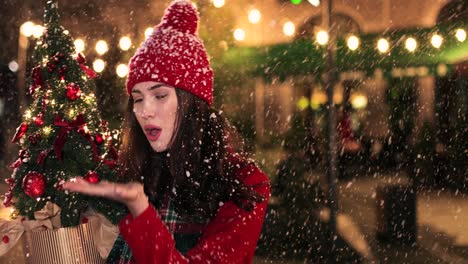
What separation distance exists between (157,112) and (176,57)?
0.88 feet

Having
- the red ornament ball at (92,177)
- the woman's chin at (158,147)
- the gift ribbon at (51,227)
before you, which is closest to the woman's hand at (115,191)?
the woman's chin at (158,147)

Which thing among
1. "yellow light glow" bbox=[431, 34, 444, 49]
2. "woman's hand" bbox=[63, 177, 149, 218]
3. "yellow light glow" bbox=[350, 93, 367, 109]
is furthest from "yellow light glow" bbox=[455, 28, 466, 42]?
"woman's hand" bbox=[63, 177, 149, 218]

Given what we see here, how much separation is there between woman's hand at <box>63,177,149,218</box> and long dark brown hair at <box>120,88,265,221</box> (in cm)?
42

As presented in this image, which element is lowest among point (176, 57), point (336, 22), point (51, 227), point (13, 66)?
point (51, 227)

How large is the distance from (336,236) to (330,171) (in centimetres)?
147

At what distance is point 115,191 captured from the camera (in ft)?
7.61

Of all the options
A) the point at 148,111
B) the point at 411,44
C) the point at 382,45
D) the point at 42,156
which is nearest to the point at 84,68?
the point at 42,156

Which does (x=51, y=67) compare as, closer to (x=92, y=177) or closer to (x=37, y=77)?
(x=37, y=77)

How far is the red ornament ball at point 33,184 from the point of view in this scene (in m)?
4.16

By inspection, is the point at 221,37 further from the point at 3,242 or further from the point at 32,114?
the point at 3,242

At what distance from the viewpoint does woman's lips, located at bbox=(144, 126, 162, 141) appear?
3.00 meters

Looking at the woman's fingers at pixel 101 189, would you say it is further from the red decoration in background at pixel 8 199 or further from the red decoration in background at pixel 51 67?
the red decoration in background at pixel 51 67

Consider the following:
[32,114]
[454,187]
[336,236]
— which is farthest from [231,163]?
[454,187]

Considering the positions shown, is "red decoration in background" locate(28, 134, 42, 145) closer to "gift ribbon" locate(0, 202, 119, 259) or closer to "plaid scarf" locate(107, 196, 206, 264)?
"gift ribbon" locate(0, 202, 119, 259)
